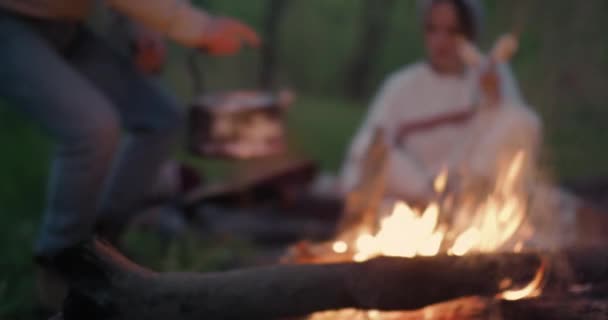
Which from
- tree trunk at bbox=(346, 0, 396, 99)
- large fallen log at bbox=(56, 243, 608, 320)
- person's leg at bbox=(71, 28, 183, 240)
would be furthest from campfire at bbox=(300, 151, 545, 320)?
tree trunk at bbox=(346, 0, 396, 99)

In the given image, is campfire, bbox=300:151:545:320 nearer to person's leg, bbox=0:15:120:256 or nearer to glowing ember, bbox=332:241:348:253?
glowing ember, bbox=332:241:348:253

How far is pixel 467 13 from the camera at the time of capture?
410 cm

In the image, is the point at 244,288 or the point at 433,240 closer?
the point at 244,288

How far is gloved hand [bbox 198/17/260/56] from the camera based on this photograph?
103 inches

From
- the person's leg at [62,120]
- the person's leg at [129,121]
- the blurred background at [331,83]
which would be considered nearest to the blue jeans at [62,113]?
the person's leg at [62,120]

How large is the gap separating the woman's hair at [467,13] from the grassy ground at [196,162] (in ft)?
6.17

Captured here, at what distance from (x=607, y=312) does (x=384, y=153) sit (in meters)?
2.45

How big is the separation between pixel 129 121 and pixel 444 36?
6.95 ft

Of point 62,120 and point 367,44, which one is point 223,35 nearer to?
point 62,120

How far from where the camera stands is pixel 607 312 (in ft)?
6.52

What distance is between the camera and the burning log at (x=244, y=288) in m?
1.78

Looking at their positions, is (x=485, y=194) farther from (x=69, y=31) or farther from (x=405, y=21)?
(x=405, y=21)

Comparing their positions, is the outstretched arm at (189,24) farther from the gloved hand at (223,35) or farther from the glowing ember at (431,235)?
the glowing ember at (431,235)

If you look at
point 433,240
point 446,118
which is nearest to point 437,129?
point 446,118
